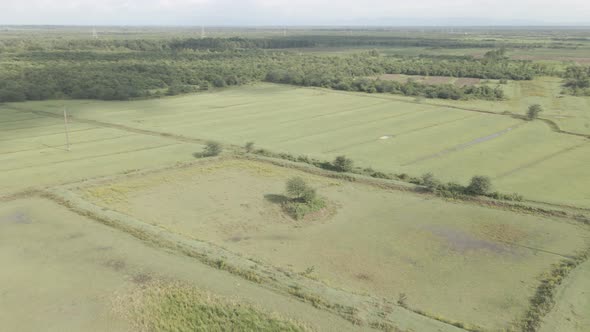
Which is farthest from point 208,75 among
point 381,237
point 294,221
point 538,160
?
point 381,237

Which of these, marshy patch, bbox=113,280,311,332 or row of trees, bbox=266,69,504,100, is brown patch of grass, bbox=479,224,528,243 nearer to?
marshy patch, bbox=113,280,311,332

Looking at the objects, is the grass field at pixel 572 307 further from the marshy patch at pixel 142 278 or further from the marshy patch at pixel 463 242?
the marshy patch at pixel 142 278

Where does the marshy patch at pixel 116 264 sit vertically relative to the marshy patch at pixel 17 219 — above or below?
below

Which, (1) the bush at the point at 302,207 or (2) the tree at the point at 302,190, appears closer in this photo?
(1) the bush at the point at 302,207

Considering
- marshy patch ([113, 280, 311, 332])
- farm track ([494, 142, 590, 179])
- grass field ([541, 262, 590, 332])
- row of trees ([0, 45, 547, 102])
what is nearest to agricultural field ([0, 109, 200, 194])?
marshy patch ([113, 280, 311, 332])

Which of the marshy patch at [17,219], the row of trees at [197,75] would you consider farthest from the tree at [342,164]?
the row of trees at [197,75]

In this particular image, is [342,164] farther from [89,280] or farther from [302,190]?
[89,280]

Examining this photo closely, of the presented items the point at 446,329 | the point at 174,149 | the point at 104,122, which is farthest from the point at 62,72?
the point at 446,329
